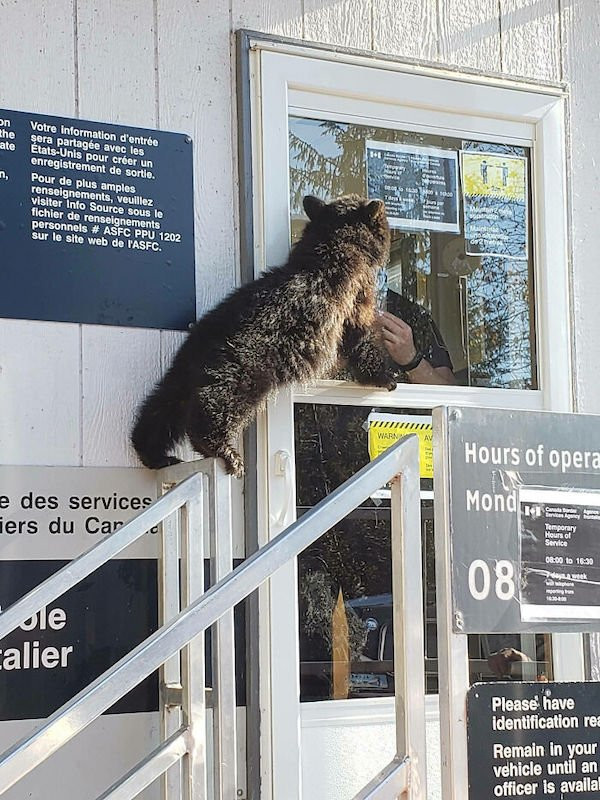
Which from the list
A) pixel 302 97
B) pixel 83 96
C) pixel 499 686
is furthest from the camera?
pixel 302 97

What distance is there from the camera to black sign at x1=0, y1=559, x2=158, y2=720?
3.12 metres

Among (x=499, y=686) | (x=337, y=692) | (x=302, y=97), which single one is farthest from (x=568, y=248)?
(x=499, y=686)

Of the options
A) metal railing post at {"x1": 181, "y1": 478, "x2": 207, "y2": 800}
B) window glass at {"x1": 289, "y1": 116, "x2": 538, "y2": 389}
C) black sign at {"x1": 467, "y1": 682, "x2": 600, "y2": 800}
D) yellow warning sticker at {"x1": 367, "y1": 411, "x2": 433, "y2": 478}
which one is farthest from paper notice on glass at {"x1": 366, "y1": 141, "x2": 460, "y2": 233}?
black sign at {"x1": 467, "y1": 682, "x2": 600, "y2": 800}

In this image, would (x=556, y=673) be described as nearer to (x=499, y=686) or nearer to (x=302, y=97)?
(x=499, y=686)

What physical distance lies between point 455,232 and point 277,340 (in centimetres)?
96

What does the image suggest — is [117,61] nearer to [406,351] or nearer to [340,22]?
[340,22]

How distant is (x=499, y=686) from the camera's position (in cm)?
239

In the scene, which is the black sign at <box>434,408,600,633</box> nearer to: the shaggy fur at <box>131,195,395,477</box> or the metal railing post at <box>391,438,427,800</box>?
the metal railing post at <box>391,438,427,800</box>

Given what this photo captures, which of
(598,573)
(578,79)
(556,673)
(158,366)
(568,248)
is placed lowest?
(556,673)

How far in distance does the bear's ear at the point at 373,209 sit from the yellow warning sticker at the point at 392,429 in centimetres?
59

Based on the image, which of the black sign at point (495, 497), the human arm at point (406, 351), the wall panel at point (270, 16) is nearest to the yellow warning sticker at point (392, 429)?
the human arm at point (406, 351)

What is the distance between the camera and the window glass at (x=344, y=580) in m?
3.50

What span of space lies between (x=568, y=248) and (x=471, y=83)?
24.8 inches

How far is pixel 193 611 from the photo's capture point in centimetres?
217
